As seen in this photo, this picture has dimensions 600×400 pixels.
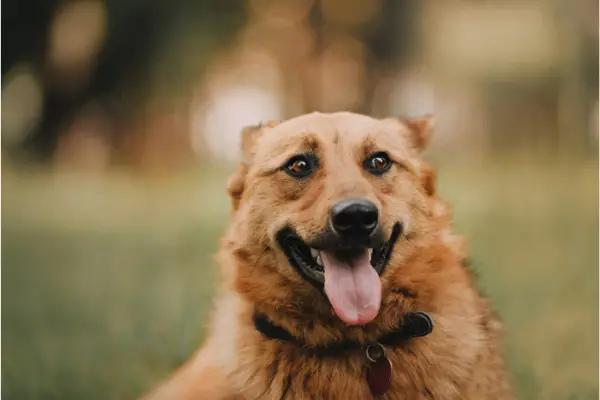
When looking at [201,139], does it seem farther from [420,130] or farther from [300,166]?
[420,130]

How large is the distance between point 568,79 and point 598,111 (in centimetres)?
20

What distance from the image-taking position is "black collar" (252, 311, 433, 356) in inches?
94.9

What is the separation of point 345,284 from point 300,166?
19.0 inches

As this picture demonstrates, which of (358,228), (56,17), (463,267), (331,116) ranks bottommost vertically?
(463,267)

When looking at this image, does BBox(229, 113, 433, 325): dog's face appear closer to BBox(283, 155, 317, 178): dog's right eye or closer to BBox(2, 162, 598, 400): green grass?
BBox(283, 155, 317, 178): dog's right eye

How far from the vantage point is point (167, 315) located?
2996 mm

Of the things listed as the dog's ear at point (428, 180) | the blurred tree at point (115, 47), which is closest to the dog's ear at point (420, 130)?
the dog's ear at point (428, 180)

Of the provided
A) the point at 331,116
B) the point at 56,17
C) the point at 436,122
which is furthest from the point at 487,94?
the point at 56,17

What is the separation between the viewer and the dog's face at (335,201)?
2.24 m

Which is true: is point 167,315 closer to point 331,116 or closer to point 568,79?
point 331,116

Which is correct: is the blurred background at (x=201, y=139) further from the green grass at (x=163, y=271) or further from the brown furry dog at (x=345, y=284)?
the brown furry dog at (x=345, y=284)

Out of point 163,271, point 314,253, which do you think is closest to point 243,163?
point 314,253

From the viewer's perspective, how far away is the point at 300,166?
2445 mm

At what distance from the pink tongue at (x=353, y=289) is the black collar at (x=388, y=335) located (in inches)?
6.3
